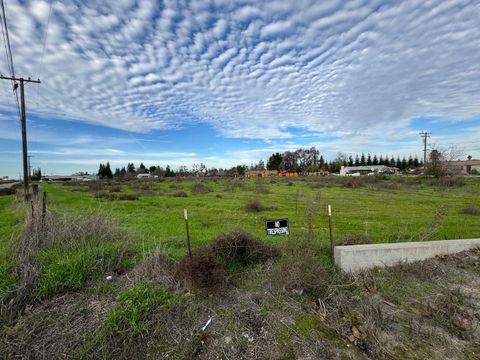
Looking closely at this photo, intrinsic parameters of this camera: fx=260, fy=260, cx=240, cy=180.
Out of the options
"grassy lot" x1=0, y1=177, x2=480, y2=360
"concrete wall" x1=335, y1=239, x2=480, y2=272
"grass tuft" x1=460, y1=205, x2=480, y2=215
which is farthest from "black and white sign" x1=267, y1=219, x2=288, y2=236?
"grass tuft" x1=460, y1=205, x2=480, y2=215

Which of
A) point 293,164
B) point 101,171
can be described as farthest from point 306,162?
point 101,171

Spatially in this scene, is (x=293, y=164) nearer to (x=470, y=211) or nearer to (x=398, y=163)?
(x=398, y=163)

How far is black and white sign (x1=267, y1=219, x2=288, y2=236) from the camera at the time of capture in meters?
4.63

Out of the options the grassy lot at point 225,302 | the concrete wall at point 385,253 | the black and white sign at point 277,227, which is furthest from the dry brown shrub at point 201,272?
the concrete wall at point 385,253

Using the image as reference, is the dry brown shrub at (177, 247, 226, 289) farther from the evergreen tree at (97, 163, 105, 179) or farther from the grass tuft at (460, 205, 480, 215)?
the evergreen tree at (97, 163, 105, 179)

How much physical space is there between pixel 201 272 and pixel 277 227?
61.6 inches

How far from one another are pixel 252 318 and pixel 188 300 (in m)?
0.92

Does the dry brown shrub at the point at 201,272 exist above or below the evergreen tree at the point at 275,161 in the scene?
below

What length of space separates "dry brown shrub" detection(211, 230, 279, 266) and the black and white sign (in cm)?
55

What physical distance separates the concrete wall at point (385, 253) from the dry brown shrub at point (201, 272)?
2.21 m

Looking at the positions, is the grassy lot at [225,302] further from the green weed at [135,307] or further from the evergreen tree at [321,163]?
the evergreen tree at [321,163]

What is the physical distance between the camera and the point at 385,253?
4766mm

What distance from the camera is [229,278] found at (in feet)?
13.8

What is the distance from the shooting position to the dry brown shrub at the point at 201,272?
384 cm
